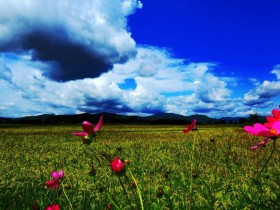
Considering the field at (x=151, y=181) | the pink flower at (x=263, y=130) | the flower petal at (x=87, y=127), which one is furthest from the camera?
the field at (x=151, y=181)

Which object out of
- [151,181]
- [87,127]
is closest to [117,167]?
[87,127]

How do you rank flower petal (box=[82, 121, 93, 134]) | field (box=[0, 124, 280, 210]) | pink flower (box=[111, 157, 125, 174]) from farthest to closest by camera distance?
field (box=[0, 124, 280, 210])
flower petal (box=[82, 121, 93, 134])
pink flower (box=[111, 157, 125, 174])

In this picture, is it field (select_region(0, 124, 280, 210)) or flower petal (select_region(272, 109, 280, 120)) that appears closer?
flower petal (select_region(272, 109, 280, 120))

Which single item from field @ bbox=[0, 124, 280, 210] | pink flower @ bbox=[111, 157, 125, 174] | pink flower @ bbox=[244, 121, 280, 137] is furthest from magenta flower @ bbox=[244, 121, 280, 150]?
field @ bbox=[0, 124, 280, 210]

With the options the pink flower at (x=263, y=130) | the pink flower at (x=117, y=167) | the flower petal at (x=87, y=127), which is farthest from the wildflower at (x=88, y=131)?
the pink flower at (x=263, y=130)

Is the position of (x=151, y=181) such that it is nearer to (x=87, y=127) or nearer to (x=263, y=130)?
(x=87, y=127)

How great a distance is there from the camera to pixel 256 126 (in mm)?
1300

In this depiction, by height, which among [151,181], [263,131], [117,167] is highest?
[263,131]

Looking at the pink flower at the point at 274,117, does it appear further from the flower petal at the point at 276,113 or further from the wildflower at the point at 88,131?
the wildflower at the point at 88,131

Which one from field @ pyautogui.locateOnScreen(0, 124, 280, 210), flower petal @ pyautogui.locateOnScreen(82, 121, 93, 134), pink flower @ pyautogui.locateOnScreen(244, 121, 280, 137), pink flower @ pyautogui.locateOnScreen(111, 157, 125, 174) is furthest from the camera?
field @ pyautogui.locateOnScreen(0, 124, 280, 210)

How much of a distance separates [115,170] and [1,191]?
3982 millimetres

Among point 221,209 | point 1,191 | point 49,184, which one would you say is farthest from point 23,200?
point 49,184

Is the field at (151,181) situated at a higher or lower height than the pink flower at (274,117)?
lower

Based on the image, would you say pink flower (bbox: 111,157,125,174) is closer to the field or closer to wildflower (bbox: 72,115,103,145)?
wildflower (bbox: 72,115,103,145)
